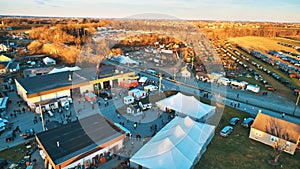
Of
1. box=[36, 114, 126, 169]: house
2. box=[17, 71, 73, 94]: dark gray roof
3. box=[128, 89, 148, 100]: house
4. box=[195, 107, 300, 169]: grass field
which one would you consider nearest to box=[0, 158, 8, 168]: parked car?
box=[36, 114, 126, 169]: house

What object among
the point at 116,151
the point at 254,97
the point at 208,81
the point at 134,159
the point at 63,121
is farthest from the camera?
the point at 208,81

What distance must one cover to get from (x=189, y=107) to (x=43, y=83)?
48.9ft

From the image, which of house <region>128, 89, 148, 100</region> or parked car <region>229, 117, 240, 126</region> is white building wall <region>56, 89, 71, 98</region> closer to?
house <region>128, 89, 148, 100</region>

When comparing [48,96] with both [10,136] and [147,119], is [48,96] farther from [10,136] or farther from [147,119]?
[147,119]

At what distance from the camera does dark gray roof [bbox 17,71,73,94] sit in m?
18.3

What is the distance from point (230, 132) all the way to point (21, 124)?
637 inches

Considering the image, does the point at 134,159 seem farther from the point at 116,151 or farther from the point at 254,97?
the point at 254,97

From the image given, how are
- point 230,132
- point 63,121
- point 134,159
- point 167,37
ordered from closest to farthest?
point 134,159 < point 230,132 < point 63,121 < point 167,37

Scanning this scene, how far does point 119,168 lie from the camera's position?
420 inches

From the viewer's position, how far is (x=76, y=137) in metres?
11.5

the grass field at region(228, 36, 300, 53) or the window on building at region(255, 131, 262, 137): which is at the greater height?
the grass field at region(228, 36, 300, 53)

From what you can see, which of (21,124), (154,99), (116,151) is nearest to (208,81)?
(154,99)

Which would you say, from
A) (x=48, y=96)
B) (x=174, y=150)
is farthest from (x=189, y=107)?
(x=48, y=96)

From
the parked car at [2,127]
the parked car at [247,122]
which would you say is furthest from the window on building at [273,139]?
the parked car at [2,127]
